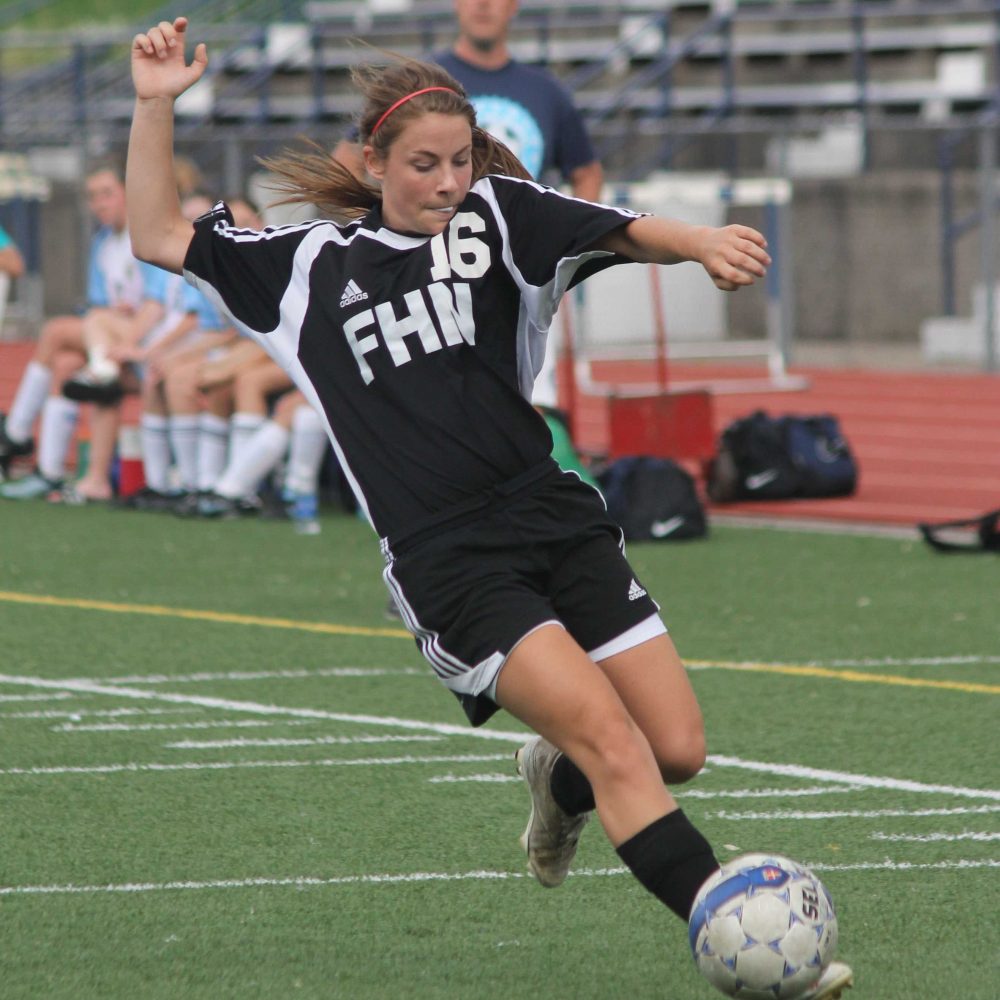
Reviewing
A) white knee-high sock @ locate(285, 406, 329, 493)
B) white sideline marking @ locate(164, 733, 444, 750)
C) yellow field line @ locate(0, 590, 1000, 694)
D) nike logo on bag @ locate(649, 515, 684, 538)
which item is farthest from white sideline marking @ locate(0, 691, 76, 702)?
white knee-high sock @ locate(285, 406, 329, 493)

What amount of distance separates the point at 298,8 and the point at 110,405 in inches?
706

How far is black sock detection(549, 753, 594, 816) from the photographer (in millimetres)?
4230

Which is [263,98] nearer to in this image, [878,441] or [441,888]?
[878,441]

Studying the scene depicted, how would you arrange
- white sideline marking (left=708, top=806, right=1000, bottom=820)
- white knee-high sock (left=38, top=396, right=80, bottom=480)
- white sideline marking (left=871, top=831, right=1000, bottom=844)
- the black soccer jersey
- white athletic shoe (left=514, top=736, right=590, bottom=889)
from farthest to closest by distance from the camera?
white knee-high sock (left=38, top=396, right=80, bottom=480)
white sideline marking (left=708, top=806, right=1000, bottom=820)
white sideline marking (left=871, top=831, right=1000, bottom=844)
white athletic shoe (left=514, top=736, right=590, bottom=889)
the black soccer jersey

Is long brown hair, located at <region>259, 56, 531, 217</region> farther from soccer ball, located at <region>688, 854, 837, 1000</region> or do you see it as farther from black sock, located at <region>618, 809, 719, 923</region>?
soccer ball, located at <region>688, 854, 837, 1000</region>

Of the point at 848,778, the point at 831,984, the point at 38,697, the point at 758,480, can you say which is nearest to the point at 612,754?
the point at 831,984

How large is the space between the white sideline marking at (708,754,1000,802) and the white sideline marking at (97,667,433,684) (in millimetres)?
1619

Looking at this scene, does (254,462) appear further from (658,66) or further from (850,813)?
(658,66)

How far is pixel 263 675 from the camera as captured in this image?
7211mm

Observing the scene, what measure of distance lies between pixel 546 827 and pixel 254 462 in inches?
286

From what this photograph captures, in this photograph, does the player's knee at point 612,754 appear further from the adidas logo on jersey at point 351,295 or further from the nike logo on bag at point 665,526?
the nike logo on bag at point 665,526

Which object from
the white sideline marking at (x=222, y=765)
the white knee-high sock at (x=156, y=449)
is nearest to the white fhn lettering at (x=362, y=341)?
the white sideline marking at (x=222, y=765)

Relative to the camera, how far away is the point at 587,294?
54.1 ft

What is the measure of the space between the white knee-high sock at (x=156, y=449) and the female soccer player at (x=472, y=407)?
7725 mm
